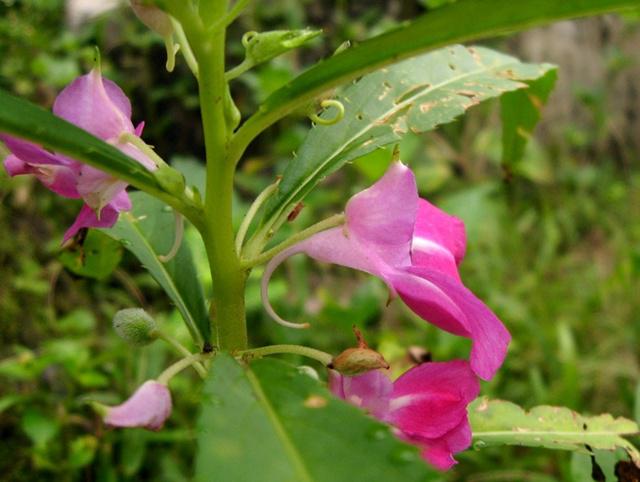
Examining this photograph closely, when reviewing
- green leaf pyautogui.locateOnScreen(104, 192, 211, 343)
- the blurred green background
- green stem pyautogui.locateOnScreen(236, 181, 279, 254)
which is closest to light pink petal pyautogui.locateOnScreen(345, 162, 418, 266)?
green stem pyautogui.locateOnScreen(236, 181, 279, 254)

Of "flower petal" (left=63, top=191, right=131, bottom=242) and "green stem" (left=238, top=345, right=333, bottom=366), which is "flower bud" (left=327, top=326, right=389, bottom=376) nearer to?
"green stem" (left=238, top=345, right=333, bottom=366)

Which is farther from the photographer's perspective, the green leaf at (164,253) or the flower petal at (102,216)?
the green leaf at (164,253)

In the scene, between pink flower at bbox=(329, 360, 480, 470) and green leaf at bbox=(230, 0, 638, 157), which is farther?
pink flower at bbox=(329, 360, 480, 470)

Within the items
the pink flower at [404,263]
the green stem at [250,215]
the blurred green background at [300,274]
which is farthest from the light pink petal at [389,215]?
the blurred green background at [300,274]

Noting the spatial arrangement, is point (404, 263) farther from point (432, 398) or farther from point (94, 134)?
point (94, 134)

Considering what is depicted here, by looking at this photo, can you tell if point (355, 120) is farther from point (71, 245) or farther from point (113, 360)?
point (113, 360)

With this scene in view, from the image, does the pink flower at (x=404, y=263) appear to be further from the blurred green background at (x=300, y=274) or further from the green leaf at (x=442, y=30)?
the blurred green background at (x=300, y=274)
